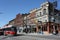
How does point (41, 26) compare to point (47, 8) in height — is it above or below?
Answer: below

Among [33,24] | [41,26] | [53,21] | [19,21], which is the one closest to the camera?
[53,21]

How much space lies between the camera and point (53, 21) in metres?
71.5

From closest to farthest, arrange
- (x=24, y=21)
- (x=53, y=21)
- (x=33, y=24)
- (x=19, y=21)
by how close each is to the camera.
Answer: (x=53, y=21), (x=33, y=24), (x=24, y=21), (x=19, y=21)

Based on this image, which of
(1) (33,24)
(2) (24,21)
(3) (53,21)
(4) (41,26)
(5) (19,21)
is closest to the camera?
(3) (53,21)

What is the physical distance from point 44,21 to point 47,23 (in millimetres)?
1792

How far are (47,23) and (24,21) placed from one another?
78.1 feet

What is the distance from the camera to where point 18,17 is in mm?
105875

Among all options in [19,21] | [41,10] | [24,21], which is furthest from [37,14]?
[19,21]

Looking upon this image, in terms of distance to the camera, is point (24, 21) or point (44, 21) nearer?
point (44, 21)

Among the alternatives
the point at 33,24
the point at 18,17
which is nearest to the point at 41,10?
the point at 33,24

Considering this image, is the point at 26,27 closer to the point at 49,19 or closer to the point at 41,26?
the point at 41,26

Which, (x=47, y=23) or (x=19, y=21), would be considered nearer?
(x=47, y=23)

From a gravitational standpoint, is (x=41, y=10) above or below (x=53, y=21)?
above

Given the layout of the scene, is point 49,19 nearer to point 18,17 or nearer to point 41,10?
point 41,10
